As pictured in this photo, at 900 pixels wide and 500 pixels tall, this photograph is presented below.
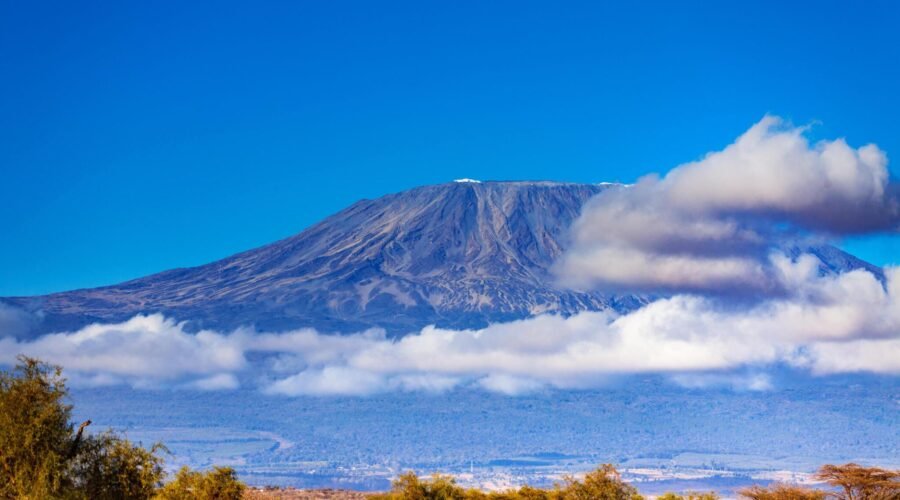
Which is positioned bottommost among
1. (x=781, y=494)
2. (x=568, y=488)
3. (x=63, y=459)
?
(x=781, y=494)

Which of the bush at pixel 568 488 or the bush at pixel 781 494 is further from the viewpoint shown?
the bush at pixel 568 488

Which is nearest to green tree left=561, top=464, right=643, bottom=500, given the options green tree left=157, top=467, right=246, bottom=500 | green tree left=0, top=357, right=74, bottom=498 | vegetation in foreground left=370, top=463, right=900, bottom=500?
vegetation in foreground left=370, top=463, right=900, bottom=500

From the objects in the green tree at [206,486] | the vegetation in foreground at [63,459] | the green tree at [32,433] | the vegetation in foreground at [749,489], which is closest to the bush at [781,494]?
the vegetation in foreground at [749,489]

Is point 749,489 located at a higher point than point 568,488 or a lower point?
lower

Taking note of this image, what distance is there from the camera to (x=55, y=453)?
3978cm

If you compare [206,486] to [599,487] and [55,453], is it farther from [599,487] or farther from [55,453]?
[599,487]

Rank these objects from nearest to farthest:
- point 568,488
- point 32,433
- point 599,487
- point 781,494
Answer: point 32,433 < point 781,494 < point 599,487 < point 568,488

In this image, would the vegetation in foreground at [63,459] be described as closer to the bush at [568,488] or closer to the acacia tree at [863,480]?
the acacia tree at [863,480]

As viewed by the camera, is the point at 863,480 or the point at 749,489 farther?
the point at 749,489

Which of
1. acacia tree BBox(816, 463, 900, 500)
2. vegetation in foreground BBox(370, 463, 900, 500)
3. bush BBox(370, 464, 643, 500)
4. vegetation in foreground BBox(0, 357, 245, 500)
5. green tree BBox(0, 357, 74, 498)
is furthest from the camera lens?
bush BBox(370, 464, 643, 500)

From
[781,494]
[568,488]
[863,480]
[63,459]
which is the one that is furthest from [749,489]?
[63,459]

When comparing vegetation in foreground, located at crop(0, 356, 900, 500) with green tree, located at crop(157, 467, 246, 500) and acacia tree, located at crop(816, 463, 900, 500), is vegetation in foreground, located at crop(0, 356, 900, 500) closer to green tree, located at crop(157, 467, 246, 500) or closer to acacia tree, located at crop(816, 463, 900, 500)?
green tree, located at crop(157, 467, 246, 500)

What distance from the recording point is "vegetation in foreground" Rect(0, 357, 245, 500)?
128 ft

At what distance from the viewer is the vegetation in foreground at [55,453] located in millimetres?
39062
